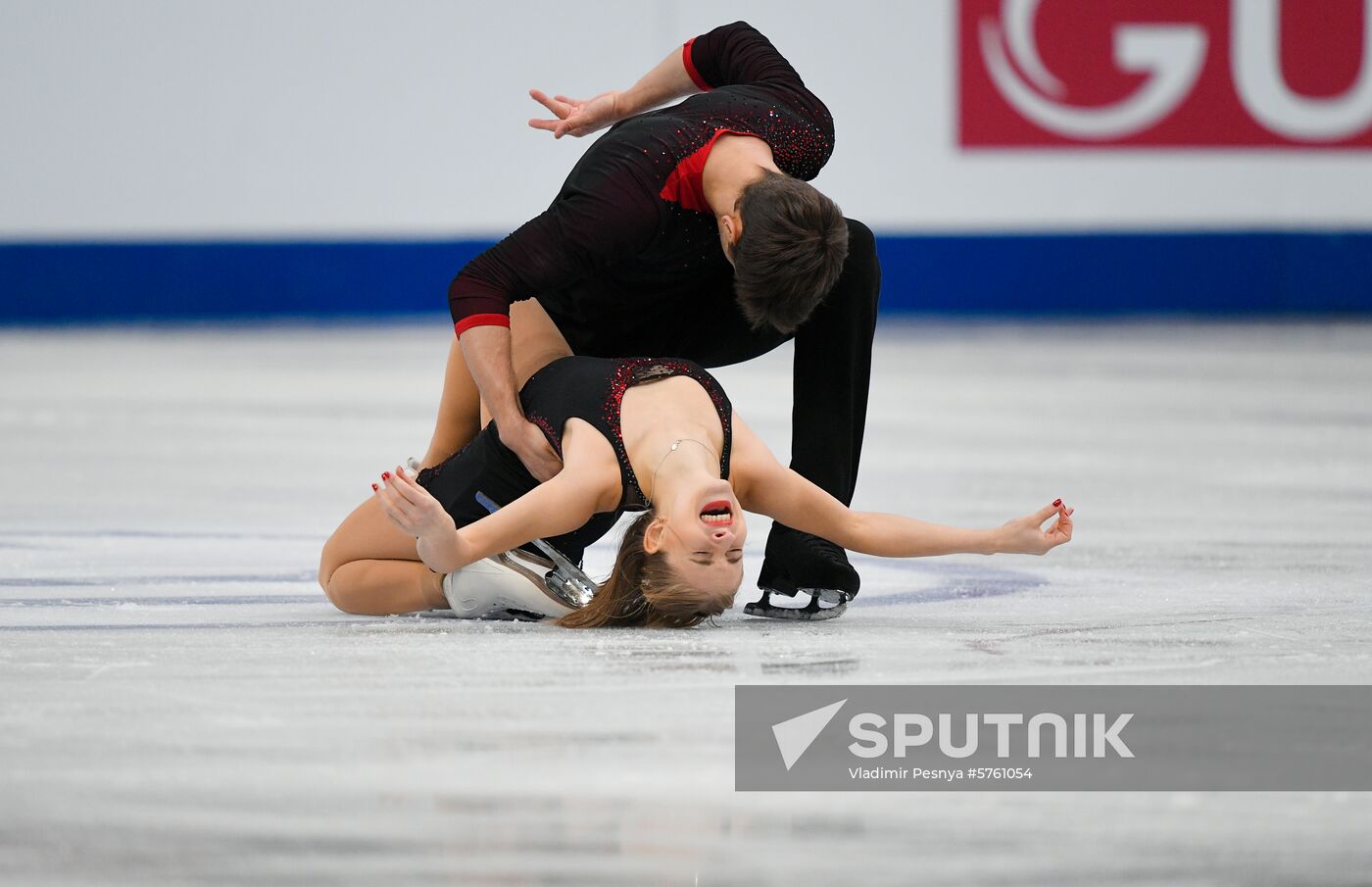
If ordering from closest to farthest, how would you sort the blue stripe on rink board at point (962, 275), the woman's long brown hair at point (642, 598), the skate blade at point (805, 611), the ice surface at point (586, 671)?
the ice surface at point (586, 671), the woman's long brown hair at point (642, 598), the skate blade at point (805, 611), the blue stripe on rink board at point (962, 275)

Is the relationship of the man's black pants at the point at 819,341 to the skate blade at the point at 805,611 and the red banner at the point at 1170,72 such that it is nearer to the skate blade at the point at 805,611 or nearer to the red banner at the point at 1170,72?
the skate blade at the point at 805,611

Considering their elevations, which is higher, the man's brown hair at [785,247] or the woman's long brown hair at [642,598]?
the man's brown hair at [785,247]

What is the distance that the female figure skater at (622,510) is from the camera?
244 centimetres

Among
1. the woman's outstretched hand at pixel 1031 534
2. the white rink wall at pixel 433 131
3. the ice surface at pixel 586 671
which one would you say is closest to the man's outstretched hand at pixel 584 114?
the ice surface at pixel 586 671

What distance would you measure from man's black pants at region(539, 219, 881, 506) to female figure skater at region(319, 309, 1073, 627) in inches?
6.4

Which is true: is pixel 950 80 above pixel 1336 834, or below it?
above

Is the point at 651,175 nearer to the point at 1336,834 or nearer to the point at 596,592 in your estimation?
the point at 596,592

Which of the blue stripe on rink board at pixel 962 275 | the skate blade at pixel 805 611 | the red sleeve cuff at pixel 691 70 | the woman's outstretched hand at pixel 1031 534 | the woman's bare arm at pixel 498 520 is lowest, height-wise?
the blue stripe on rink board at pixel 962 275

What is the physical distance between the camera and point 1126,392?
6141mm

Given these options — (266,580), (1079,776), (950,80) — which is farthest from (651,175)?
(950,80)

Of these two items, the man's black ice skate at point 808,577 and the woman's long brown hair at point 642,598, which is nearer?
the woman's long brown hair at point 642,598

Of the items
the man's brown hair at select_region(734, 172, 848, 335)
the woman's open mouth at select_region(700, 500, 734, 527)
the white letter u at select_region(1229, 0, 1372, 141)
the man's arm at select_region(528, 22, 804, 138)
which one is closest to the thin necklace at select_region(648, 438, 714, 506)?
the woman's open mouth at select_region(700, 500, 734, 527)

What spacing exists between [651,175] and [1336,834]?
4.50 ft

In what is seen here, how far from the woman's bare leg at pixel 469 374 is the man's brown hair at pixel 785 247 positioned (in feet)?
1.31
